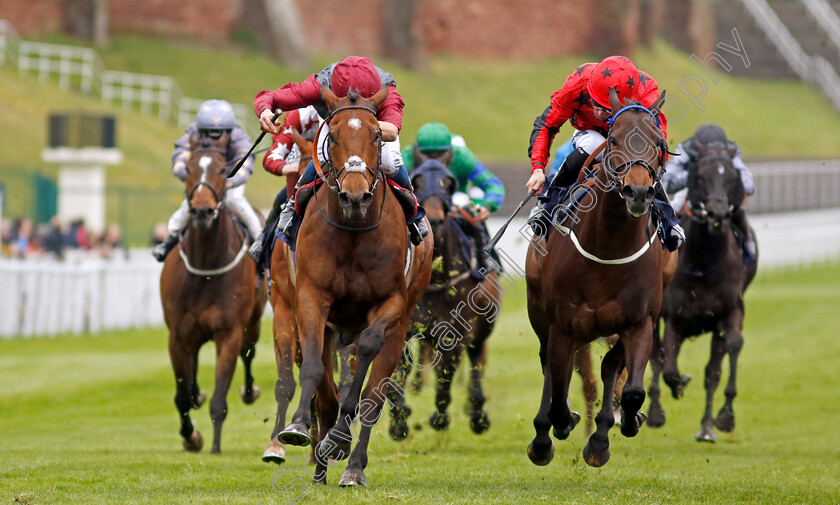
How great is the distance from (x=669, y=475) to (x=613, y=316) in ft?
5.49

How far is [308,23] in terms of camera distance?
1670 inches

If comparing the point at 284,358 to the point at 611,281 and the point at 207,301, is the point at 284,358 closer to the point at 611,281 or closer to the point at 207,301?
the point at 207,301

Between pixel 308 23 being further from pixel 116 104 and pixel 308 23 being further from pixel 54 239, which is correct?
pixel 54 239

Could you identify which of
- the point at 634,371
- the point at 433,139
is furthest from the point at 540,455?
the point at 433,139

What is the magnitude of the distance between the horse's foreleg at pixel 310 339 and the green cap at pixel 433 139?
3928 millimetres

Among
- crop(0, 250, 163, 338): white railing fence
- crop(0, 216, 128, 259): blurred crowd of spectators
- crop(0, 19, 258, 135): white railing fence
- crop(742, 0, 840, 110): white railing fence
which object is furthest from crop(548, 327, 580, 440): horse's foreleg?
crop(742, 0, 840, 110): white railing fence

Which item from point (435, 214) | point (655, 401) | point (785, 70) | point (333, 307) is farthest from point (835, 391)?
point (785, 70)

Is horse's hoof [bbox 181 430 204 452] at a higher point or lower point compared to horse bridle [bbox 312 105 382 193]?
lower

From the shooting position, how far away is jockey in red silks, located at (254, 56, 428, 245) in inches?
302

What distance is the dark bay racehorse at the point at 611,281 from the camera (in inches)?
287

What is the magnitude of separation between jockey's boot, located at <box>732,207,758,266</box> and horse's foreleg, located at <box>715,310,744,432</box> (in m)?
0.51

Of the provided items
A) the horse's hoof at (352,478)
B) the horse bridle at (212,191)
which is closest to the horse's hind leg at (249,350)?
the horse bridle at (212,191)

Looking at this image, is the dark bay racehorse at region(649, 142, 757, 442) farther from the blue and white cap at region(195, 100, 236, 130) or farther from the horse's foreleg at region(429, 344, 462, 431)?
the blue and white cap at region(195, 100, 236, 130)

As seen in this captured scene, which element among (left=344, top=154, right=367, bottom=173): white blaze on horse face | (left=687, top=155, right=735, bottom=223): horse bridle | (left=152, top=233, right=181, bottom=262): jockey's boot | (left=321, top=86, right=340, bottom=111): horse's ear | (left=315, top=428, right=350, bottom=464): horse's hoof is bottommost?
(left=315, top=428, right=350, bottom=464): horse's hoof
